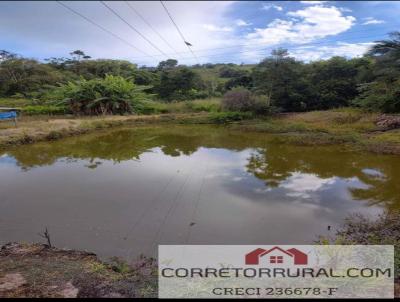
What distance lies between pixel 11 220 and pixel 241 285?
4.19 m

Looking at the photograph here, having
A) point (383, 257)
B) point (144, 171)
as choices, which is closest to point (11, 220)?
point (144, 171)

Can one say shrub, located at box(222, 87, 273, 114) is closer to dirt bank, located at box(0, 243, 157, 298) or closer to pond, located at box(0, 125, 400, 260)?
pond, located at box(0, 125, 400, 260)

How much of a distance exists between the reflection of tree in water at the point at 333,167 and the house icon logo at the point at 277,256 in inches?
117

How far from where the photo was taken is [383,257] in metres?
3.28

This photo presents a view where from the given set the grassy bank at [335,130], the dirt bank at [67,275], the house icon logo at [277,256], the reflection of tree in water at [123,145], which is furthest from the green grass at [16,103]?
the house icon logo at [277,256]

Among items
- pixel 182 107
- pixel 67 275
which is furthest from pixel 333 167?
pixel 182 107

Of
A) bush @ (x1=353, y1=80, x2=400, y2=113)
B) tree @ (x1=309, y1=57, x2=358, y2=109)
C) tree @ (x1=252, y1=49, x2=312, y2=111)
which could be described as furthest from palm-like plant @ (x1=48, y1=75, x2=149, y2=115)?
bush @ (x1=353, y1=80, x2=400, y2=113)

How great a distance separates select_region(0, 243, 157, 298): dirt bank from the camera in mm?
2896

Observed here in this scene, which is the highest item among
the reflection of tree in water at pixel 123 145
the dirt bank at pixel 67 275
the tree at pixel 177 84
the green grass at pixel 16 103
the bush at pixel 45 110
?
the tree at pixel 177 84

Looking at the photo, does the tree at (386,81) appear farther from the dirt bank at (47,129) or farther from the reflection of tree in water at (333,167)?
the dirt bank at (47,129)

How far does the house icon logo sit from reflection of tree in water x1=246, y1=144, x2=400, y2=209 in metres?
2.98

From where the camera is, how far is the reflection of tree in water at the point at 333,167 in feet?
21.8

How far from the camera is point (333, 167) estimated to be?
28.6 ft

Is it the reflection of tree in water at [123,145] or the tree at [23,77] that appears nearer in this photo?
the reflection of tree in water at [123,145]
